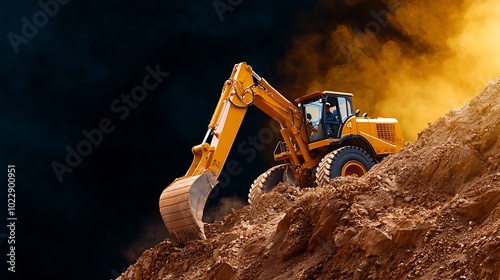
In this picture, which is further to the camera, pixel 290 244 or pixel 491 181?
pixel 290 244

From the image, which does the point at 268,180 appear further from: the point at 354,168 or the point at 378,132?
the point at 378,132

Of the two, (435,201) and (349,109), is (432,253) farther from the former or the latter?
(349,109)

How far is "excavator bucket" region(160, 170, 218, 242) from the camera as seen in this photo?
9742mm

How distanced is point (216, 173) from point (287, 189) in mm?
1379

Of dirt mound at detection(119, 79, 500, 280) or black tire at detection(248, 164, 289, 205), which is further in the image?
black tire at detection(248, 164, 289, 205)

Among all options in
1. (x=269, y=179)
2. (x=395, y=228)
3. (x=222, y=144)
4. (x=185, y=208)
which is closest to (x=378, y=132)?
(x=269, y=179)

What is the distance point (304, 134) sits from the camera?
14.9 meters

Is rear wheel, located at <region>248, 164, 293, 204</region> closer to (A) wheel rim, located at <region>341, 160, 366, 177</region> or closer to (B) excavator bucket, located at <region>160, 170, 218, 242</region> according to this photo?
(A) wheel rim, located at <region>341, 160, 366, 177</region>

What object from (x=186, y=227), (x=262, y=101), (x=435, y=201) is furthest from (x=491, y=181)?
(x=262, y=101)

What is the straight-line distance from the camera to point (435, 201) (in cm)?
768

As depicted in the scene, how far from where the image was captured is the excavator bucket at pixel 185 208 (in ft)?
32.0

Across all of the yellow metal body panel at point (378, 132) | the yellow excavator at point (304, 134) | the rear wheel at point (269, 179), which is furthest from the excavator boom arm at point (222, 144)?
the yellow metal body panel at point (378, 132)

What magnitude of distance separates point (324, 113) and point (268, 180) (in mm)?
2093

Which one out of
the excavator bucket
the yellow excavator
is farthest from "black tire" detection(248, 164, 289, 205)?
the excavator bucket
